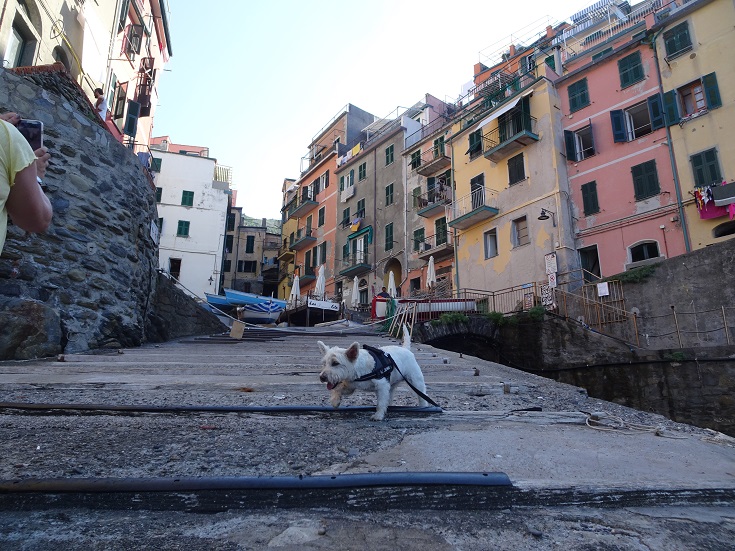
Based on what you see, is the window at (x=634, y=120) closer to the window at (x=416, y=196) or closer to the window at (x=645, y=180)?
the window at (x=645, y=180)

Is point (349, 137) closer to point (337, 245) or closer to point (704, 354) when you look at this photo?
point (337, 245)

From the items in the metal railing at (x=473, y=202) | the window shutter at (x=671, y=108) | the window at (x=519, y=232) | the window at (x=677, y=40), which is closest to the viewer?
the window shutter at (x=671, y=108)

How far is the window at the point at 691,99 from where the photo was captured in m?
17.9

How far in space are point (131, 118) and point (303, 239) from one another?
71.3 ft

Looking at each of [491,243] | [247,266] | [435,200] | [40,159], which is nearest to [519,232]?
[491,243]

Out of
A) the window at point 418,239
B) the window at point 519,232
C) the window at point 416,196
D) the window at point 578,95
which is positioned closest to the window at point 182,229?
the window at point 416,196

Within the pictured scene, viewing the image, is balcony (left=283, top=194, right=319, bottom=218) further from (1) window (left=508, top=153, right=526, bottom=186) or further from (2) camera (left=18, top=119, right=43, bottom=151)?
(2) camera (left=18, top=119, right=43, bottom=151)

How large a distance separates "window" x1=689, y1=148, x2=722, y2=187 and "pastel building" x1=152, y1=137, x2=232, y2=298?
31.8 metres

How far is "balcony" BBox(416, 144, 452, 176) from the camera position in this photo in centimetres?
2837

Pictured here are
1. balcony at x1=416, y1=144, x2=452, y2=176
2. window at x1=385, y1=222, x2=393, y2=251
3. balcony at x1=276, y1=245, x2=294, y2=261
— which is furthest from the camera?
balcony at x1=276, y1=245, x2=294, y2=261

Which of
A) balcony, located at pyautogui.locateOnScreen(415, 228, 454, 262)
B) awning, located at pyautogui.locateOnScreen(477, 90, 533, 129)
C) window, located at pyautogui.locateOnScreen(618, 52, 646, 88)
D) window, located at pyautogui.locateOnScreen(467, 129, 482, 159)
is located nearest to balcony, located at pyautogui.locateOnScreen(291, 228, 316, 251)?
balcony, located at pyautogui.locateOnScreen(415, 228, 454, 262)

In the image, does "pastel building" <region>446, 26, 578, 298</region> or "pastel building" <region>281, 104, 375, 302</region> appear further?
"pastel building" <region>281, 104, 375, 302</region>

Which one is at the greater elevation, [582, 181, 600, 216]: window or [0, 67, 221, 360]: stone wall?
[582, 181, 600, 216]: window

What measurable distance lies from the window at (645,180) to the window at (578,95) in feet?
15.1
